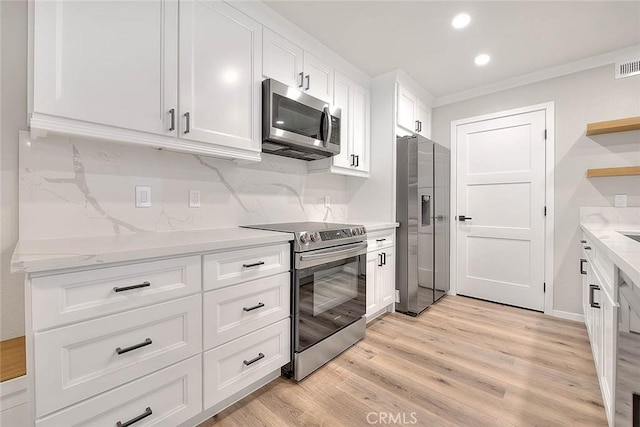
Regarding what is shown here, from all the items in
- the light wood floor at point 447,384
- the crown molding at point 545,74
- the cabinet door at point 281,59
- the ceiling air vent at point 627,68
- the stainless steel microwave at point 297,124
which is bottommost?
the light wood floor at point 447,384

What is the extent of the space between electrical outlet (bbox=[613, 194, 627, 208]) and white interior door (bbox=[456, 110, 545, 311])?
54 cm

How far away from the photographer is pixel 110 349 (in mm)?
1092

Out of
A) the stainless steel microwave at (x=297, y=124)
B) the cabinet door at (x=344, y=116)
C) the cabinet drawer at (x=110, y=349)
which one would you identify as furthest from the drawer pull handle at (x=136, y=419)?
the cabinet door at (x=344, y=116)

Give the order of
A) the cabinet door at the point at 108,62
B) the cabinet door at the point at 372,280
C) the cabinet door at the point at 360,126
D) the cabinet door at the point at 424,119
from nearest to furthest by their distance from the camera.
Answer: the cabinet door at the point at 108,62 → the cabinet door at the point at 372,280 → the cabinet door at the point at 360,126 → the cabinet door at the point at 424,119

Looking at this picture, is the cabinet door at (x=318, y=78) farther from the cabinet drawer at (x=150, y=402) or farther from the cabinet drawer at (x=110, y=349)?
the cabinet drawer at (x=150, y=402)

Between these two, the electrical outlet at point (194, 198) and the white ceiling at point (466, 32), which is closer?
the electrical outlet at point (194, 198)

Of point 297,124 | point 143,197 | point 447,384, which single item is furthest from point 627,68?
point 143,197

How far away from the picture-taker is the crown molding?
8.47 ft

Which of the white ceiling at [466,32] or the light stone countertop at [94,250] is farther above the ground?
the white ceiling at [466,32]

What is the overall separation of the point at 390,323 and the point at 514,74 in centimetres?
300

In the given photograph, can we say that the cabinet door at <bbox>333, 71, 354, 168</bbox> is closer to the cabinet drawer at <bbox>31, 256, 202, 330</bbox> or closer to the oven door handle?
the oven door handle

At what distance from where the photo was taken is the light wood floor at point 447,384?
1.51 metres

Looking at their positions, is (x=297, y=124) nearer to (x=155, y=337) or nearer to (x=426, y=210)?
(x=155, y=337)

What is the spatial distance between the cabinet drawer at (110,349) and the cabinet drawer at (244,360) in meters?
0.16
